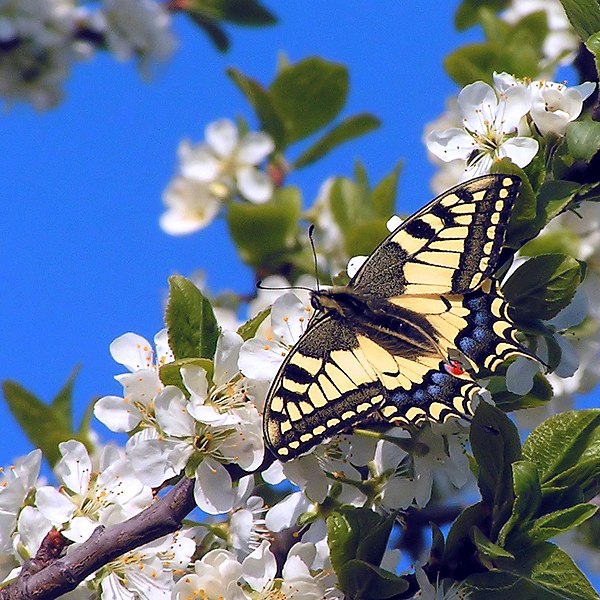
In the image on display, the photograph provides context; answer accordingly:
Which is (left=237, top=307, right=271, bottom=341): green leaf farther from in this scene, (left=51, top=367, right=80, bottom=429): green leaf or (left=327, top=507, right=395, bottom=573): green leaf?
(left=51, top=367, right=80, bottom=429): green leaf

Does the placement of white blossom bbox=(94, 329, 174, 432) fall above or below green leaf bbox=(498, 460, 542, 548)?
above

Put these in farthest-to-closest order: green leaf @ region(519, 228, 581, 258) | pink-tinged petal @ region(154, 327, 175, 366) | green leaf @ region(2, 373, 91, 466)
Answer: green leaf @ region(519, 228, 581, 258) → green leaf @ region(2, 373, 91, 466) → pink-tinged petal @ region(154, 327, 175, 366)

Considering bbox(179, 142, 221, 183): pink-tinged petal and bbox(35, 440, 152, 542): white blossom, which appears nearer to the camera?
bbox(35, 440, 152, 542): white blossom

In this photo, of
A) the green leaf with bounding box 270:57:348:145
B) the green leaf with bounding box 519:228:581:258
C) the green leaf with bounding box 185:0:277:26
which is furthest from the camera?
the green leaf with bounding box 185:0:277:26

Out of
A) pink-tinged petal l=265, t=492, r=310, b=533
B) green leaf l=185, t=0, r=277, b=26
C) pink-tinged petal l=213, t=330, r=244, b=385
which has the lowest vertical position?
pink-tinged petal l=265, t=492, r=310, b=533

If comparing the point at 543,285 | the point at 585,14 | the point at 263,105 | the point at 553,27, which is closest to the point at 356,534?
the point at 543,285

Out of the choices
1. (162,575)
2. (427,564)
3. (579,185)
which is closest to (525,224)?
(579,185)

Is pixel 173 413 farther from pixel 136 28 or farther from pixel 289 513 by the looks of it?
pixel 136 28

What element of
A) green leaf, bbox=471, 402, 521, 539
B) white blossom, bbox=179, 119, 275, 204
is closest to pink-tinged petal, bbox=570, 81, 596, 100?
green leaf, bbox=471, 402, 521, 539

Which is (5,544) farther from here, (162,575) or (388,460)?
(388,460)
